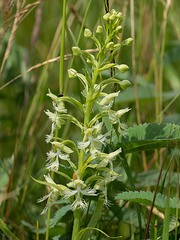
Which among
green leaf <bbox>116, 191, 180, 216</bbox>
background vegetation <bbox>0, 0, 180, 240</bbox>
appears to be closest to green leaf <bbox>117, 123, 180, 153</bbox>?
background vegetation <bbox>0, 0, 180, 240</bbox>

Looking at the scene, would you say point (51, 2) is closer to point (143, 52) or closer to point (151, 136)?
point (143, 52)

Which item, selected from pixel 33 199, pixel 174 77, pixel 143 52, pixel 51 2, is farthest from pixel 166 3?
pixel 51 2

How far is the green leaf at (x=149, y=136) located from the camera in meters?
1.07

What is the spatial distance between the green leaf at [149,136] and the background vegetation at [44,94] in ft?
0.17

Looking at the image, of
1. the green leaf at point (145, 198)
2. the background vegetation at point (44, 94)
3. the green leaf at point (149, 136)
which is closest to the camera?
the green leaf at point (145, 198)

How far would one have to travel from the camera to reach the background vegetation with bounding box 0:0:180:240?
1453mm

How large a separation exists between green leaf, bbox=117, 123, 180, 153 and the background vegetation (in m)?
0.05

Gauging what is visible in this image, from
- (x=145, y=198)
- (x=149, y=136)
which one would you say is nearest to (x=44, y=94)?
(x=149, y=136)

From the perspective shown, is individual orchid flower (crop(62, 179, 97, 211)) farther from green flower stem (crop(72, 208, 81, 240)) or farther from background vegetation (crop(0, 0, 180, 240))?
background vegetation (crop(0, 0, 180, 240))

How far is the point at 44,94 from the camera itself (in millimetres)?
1846

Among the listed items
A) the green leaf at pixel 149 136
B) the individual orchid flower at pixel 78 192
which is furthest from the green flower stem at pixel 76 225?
the green leaf at pixel 149 136

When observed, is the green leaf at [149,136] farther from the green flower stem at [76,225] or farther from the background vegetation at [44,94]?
the green flower stem at [76,225]

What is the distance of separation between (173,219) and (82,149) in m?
0.35

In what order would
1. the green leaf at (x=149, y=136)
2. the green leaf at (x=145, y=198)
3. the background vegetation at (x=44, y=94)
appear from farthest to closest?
the background vegetation at (x=44, y=94), the green leaf at (x=149, y=136), the green leaf at (x=145, y=198)
